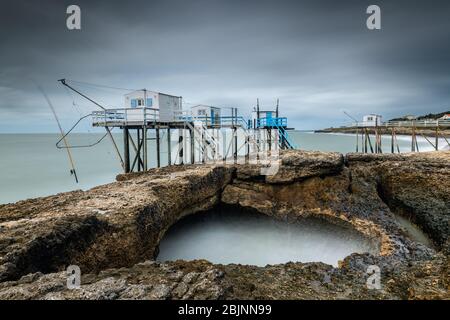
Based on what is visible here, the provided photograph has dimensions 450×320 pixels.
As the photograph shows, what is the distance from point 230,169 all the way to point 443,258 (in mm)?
11311

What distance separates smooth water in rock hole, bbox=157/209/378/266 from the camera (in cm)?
1286

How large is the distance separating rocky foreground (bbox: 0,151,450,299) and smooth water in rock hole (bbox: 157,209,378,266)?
597mm

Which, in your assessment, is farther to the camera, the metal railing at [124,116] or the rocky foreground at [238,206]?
the metal railing at [124,116]

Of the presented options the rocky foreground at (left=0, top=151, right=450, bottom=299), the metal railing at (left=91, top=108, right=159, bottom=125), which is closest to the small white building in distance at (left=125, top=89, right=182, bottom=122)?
the metal railing at (left=91, top=108, right=159, bottom=125)

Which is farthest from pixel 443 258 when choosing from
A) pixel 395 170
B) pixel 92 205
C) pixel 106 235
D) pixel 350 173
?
pixel 92 205

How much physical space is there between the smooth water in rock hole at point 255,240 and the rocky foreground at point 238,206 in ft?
1.96

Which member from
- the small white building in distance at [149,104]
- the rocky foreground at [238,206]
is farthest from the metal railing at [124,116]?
the rocky foreground at [238,206]

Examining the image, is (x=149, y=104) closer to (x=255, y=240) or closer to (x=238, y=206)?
(x=238, y=206)

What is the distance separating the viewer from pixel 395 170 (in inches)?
595

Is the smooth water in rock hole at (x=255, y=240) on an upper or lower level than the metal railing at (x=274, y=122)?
lower

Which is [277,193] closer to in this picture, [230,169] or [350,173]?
[230,169]

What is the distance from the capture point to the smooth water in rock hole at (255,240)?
1286cm

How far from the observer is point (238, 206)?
17.3 metres

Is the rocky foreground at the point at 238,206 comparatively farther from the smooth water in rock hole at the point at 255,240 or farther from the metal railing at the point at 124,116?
the metal railing at the point at 124,116
